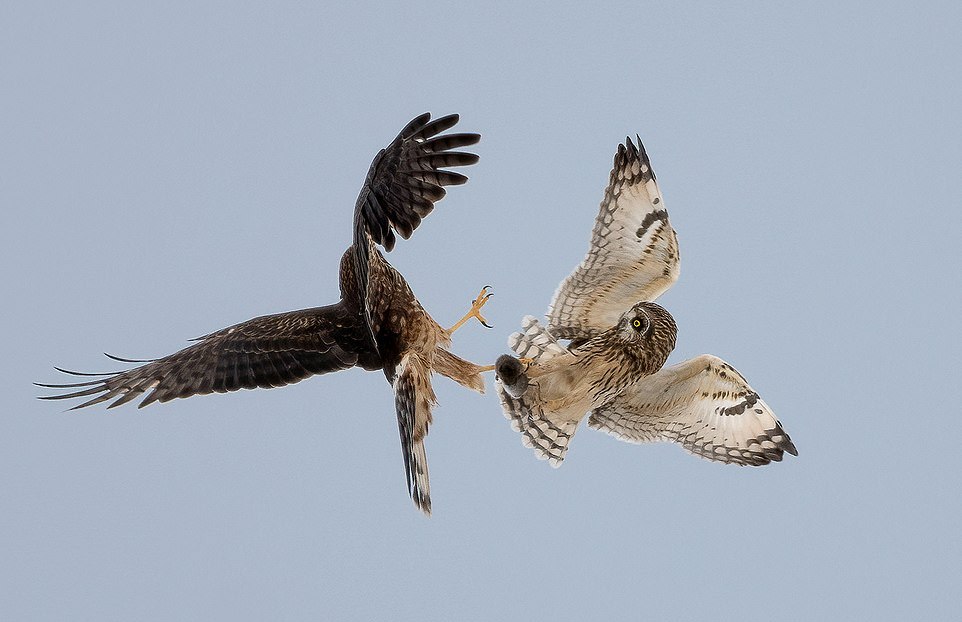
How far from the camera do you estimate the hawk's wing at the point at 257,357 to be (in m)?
4.99

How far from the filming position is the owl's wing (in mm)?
5051

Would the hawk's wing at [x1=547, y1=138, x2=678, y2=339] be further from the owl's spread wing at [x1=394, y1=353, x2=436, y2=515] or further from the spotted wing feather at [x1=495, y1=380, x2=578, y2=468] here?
the owl's spread wing at [x1=394, y1=353, x2=436, y2=515]

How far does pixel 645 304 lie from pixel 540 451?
0.91m

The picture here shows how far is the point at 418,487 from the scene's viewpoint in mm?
4500

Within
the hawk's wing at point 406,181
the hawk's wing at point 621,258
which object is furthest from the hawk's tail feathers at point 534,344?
the hawk's wing at point 406,181

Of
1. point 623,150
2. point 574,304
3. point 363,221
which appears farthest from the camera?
point 574,304

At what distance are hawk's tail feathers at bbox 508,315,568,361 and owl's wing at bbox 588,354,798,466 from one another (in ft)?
1.77

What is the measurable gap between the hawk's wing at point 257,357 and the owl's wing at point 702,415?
1420 millimetres

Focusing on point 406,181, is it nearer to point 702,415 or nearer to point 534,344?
point 534,344

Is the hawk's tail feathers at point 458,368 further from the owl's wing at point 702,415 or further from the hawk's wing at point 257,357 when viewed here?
the owl's wing at point 702,415

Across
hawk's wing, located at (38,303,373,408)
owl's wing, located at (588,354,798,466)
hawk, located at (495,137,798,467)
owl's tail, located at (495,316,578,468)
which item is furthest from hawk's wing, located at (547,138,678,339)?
hawk's wing, located at (38,303,373,408)

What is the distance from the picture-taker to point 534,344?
4.89 m

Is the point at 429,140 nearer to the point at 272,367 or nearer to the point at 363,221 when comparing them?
the point at 363,221

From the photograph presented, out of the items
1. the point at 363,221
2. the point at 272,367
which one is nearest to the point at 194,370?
the point at 272,367
